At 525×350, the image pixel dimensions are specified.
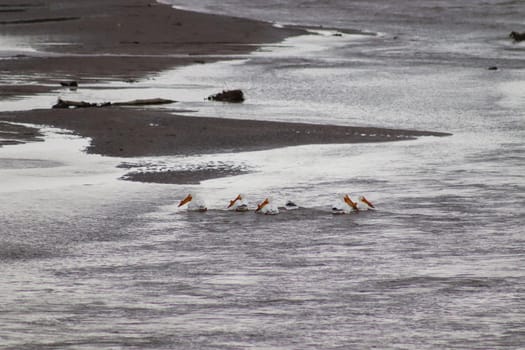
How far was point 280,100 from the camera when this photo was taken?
23047 millimetres

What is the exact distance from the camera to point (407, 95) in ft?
79.9

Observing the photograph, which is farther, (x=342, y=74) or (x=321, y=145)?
(x=342, y=74)

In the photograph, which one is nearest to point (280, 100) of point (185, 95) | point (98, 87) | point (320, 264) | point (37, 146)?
point (185, 95)

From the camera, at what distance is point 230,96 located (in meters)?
22.4

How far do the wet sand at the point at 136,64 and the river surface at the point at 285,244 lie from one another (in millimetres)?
585

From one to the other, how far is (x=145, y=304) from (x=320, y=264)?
6.14ft

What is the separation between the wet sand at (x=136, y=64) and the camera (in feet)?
57.9

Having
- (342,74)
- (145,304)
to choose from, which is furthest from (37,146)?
(342,74)

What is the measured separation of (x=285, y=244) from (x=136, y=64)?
58.9 feet

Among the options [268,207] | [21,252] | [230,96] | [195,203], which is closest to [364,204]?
[268,207]

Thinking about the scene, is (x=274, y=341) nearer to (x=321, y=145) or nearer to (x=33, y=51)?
(x=321, y=145)

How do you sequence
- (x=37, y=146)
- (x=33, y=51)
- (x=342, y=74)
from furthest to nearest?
1. (x=33, y=51)
2. (x=342, y=74)
3. (x=37, y=146)

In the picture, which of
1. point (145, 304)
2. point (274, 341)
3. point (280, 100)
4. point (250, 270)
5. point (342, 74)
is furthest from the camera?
point (342, 74)

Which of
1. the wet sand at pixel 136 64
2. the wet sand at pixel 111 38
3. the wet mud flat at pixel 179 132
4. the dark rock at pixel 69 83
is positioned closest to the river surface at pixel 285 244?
the wet mud flat at pixel 179 132
